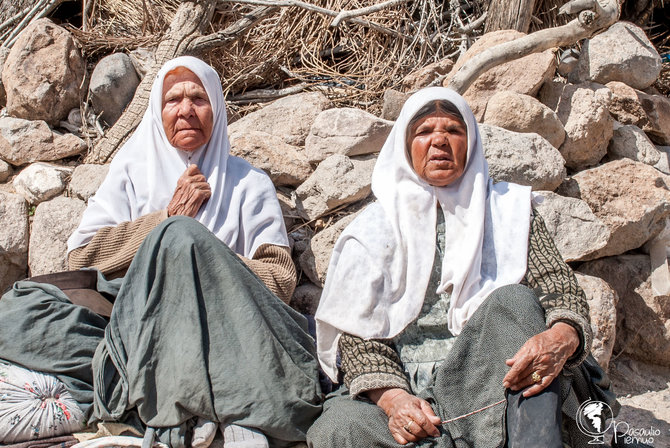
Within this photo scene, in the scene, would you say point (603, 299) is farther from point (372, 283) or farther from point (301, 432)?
point (301, 432)

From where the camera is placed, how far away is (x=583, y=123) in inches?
159

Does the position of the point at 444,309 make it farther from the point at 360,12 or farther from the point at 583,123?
the point at 360,12

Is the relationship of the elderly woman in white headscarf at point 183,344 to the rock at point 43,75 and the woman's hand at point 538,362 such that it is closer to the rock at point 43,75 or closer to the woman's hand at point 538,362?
the woman's hand at point 538,362

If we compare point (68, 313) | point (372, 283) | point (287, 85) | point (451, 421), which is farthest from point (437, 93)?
point (287, 85)

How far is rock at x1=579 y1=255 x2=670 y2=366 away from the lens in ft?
12.1

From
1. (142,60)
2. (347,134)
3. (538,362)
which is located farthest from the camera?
(142,60)

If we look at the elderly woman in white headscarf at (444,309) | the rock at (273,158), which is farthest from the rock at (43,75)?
the elderly woman in white headscarf at (444,309)

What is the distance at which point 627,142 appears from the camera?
13.9ft

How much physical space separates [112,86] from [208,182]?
1875mm

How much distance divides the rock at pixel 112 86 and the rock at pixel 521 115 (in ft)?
8.14

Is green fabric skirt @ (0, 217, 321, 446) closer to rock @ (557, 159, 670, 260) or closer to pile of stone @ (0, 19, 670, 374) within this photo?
pile of stone @ (0, 19, 670, 374)

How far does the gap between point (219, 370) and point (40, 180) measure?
7.35ft

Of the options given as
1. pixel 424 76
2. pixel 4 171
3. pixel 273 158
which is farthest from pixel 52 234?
pixel 424 76

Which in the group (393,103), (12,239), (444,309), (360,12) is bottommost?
(12,239)
